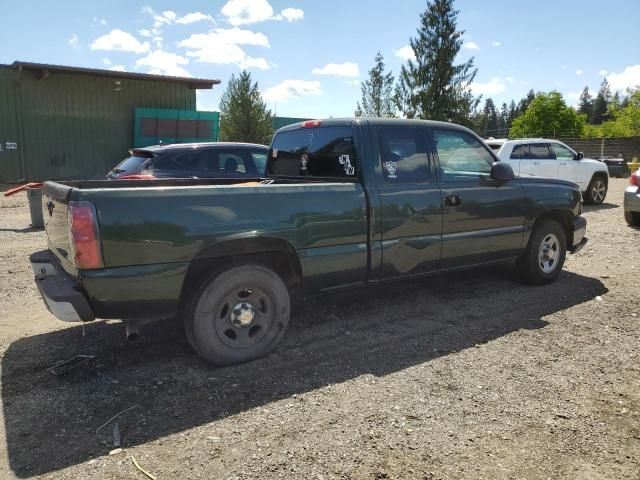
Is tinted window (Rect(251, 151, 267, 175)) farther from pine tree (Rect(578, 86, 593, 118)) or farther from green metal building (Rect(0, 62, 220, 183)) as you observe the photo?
pine tree (Rect(578, 86, 593, 118))

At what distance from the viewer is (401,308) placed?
522 cm

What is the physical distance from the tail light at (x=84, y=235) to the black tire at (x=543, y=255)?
15.1ft

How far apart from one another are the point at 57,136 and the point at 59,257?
19.7 metres

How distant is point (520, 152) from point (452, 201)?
28.5 feet

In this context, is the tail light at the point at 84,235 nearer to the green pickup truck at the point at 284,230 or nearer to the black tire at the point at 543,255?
the green pickup truck at the point at 284,230

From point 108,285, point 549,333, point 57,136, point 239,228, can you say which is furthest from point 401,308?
point 57,136

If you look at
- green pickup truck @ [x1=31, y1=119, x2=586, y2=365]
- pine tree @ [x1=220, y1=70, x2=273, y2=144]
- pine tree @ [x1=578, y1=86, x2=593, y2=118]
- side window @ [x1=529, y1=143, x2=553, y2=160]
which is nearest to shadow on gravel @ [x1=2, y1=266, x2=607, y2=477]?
green pickup truck @ [x1=31, y1=119, x2=586, y2=365]

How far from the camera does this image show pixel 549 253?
6.02m

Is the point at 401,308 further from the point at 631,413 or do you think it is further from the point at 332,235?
the point at 631,413

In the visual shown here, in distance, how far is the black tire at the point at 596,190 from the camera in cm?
1360

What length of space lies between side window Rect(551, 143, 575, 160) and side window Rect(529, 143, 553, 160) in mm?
255

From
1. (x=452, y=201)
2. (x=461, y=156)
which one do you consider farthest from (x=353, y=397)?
(x=461, y=156)

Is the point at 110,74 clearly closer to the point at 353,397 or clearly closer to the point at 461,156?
the point at 461,156

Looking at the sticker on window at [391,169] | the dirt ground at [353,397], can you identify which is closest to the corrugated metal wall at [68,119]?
the dirt ground at [353,397]
